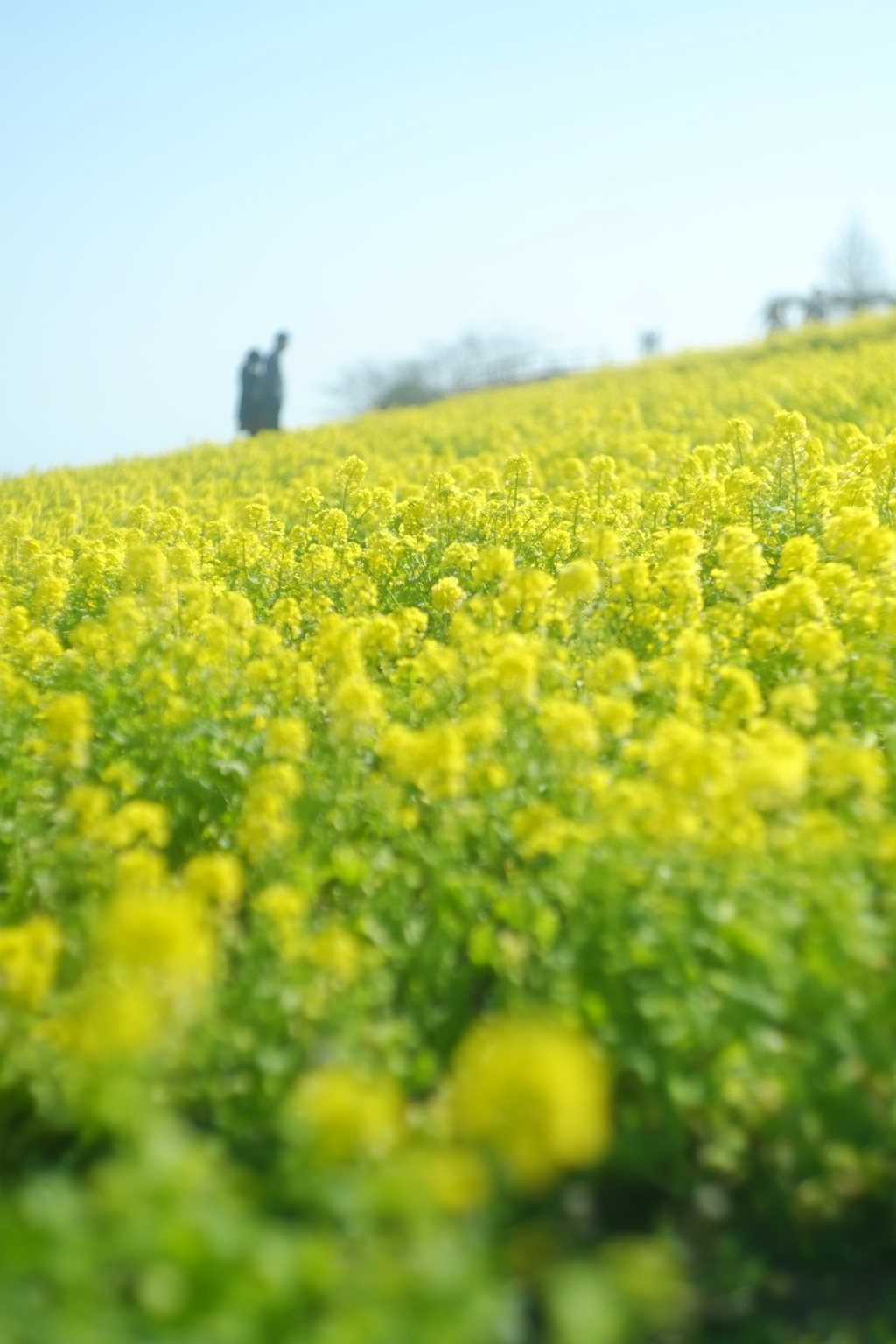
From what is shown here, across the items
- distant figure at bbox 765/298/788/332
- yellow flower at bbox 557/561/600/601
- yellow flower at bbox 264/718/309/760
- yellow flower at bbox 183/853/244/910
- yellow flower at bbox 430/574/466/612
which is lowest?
yellow flower at bbox 183/853/244/910

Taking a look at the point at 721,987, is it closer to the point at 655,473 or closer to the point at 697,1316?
the point at 697,1316

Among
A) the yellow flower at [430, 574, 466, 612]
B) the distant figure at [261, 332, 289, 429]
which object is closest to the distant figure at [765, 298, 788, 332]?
the distant figure at [261, 332, 289, 429]

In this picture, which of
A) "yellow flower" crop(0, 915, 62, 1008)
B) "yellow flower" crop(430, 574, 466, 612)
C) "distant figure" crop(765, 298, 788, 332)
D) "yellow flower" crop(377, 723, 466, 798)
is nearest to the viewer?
"yellow flower" crop(0, 915, 62, 1008)

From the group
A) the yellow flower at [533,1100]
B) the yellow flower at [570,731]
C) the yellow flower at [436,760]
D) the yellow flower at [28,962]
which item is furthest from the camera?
the yellow flower at [570,731]

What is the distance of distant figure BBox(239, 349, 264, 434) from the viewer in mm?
26156

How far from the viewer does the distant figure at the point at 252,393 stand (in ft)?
85.8

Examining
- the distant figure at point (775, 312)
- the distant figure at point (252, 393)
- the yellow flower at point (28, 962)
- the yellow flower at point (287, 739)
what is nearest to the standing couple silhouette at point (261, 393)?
the distant figure at point (252, 393)

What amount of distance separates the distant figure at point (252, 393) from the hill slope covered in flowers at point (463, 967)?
20.0 m

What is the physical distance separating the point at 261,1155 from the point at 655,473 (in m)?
7.87

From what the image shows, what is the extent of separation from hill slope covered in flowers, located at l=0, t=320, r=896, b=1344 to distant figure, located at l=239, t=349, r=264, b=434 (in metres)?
20.0

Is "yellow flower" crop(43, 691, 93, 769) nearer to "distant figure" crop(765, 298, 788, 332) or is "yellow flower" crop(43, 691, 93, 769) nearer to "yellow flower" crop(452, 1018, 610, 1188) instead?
"yellow flower" crop(452, 1018, 610, 1188)

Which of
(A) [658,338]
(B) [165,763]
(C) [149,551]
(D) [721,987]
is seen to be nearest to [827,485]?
(C) [149,551]

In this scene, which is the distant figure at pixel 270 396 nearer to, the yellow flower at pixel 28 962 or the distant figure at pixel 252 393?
the distant figure at pixel 252 393

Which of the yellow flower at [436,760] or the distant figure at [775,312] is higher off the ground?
the distant figure at [775,312]
